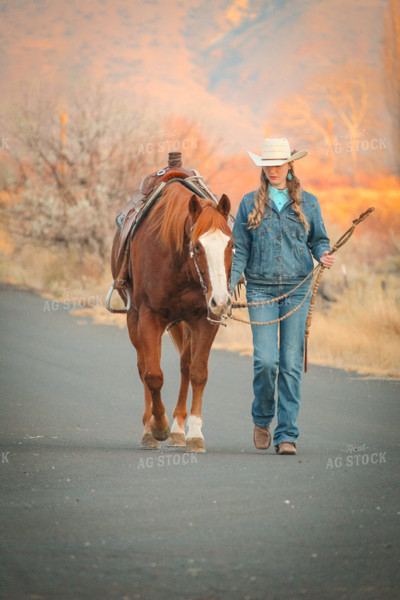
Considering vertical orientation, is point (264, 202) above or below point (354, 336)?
above

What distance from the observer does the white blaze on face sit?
776cm

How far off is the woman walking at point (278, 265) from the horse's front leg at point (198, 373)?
43 centimetres

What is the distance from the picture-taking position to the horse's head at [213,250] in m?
7.79

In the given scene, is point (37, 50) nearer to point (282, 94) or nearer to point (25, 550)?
point (282, 94)

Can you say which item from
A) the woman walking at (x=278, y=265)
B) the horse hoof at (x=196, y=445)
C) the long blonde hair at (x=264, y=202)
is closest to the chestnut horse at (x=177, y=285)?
the horse hoof at (x=196, y=445)

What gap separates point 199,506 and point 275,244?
2.72 m

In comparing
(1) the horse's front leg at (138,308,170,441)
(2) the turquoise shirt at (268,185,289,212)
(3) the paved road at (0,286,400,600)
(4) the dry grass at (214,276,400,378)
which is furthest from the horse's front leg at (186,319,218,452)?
(4) the dry grass at (214,276,400,378)

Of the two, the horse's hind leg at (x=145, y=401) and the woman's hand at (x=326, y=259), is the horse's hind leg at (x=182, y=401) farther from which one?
the woman's hand at (x=326, y=259)

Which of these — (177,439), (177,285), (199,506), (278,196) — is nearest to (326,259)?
(278,196)

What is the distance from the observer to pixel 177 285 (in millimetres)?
8734

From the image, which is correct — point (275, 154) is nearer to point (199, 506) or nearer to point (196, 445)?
point (196, 445)

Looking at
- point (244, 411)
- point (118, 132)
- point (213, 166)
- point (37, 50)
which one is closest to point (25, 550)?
point (244, 411)

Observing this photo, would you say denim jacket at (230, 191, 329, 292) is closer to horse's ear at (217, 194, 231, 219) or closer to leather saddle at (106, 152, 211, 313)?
horse's ear at (217, 194, 231, 219)

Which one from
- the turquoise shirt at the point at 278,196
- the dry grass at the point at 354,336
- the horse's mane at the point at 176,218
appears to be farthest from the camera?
the dry grass at the point at 354,336
